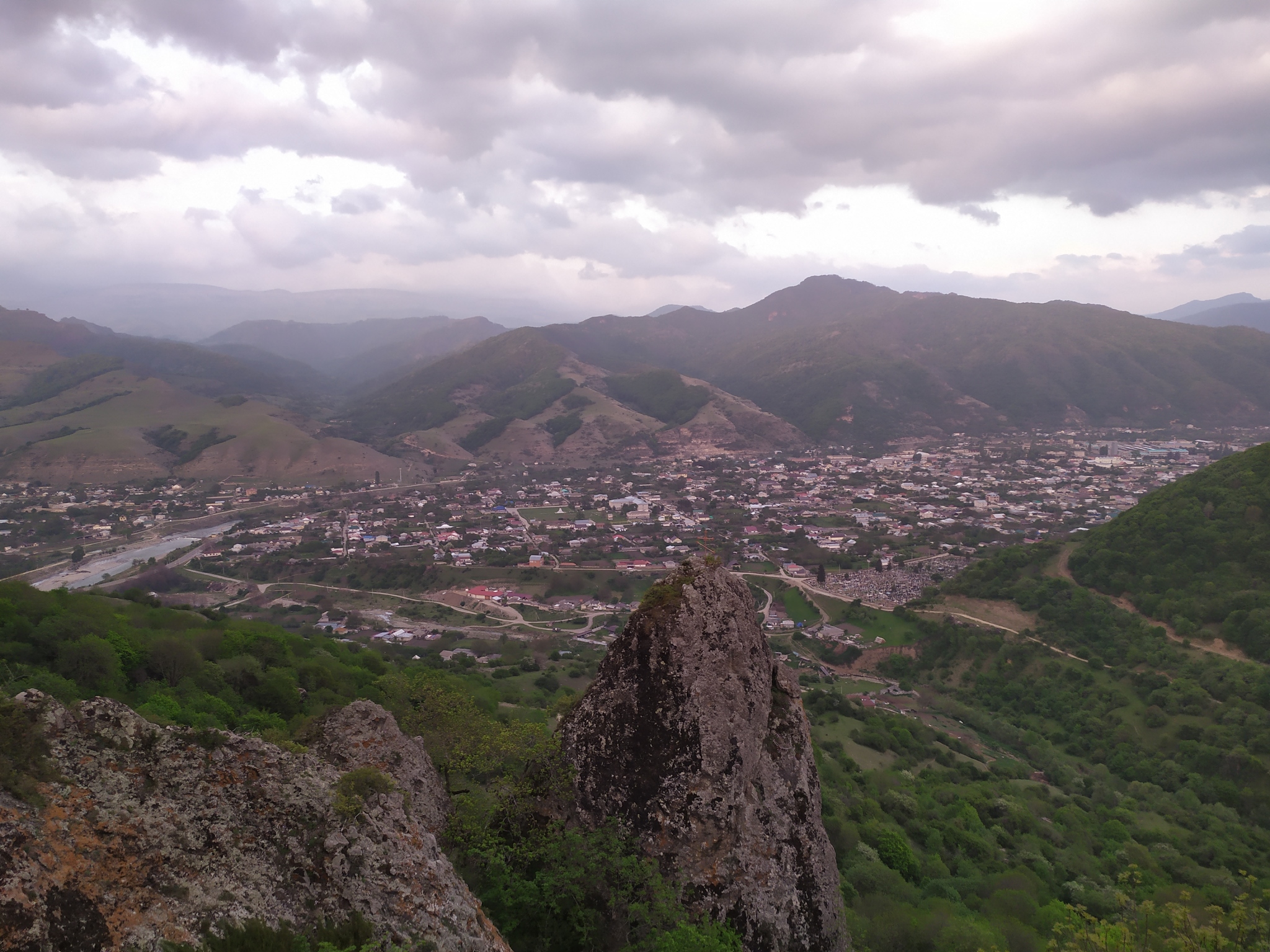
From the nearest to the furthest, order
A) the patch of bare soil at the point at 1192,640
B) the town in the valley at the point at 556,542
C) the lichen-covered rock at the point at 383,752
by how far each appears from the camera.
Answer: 1. the lichen-covered rock at the point at 383,752
2. the patch of bare soil at the point at 1192,640
3. the town in the valley at the point at 556,542

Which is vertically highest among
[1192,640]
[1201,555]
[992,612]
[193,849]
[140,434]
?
[193,849]

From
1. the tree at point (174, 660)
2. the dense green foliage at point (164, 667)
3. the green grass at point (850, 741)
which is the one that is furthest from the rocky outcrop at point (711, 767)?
the green grass at point (850, 741)

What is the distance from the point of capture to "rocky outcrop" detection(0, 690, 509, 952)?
548 cm

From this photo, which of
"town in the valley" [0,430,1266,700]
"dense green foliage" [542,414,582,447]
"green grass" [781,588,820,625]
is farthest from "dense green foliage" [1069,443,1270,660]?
"dense green foliage" [542,414,582,447]

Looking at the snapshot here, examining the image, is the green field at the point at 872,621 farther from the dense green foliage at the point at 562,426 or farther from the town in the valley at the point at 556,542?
the dense green foliage at the point at 562,426

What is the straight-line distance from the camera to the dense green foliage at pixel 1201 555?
42562 millimetres

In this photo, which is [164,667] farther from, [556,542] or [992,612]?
[556,542]

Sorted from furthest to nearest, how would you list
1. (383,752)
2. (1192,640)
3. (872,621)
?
(872,621) → (1192,640) → (383,752)

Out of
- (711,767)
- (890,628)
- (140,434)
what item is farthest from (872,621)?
(140,434)

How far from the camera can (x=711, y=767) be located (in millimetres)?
11180

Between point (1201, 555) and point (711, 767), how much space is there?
54619 mm

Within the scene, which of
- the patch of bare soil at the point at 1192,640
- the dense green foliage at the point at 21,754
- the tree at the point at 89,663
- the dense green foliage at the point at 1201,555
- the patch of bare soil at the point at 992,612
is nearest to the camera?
the dense green foliage at the point at 21,754

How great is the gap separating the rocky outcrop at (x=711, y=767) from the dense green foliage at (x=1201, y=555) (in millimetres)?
44388

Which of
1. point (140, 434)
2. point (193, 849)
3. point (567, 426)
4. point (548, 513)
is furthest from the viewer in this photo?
point (567, 426)
